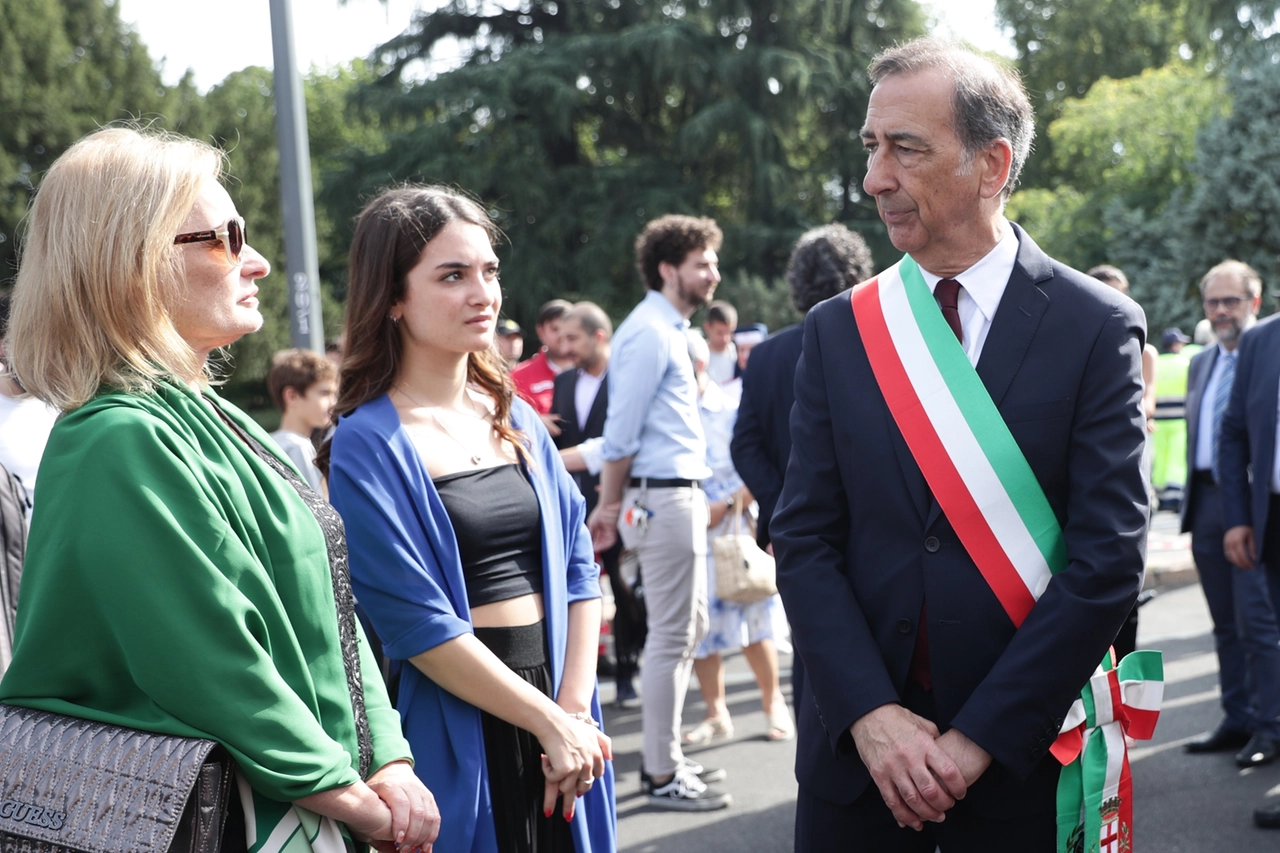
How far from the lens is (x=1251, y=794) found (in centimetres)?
500

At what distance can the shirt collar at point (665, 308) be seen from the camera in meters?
5.40

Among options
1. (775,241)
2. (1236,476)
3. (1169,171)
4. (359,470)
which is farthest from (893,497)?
(1169,171)

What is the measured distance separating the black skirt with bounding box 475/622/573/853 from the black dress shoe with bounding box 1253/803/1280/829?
3.22 m

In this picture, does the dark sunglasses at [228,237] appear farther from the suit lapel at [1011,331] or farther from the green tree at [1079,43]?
the green tree at [1079,43]

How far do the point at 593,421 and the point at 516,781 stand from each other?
440 cm

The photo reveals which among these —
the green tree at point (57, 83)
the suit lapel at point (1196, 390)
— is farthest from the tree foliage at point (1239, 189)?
the green tree at point (57, 83)

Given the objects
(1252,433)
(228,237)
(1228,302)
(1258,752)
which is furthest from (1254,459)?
(228,237)

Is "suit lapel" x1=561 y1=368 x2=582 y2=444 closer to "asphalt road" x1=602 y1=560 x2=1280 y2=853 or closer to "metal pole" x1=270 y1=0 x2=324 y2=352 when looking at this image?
"metal pole" x1=270 y1=0 x2=324 y2=352

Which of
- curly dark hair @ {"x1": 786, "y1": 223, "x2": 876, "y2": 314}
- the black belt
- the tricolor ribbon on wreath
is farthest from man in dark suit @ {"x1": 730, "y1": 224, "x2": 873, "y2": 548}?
the tricolor ribbon on wreath

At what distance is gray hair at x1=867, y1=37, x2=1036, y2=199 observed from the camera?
2320 millimetres

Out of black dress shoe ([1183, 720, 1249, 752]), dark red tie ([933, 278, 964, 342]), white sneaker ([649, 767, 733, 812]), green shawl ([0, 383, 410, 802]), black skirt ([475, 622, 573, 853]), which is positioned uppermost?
dark red tie ([933, 278, 964, 342])

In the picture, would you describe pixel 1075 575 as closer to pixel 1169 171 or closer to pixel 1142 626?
pixel 1142 626

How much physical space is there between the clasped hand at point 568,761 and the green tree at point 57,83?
2418cm

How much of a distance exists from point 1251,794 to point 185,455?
4797 millimetres
